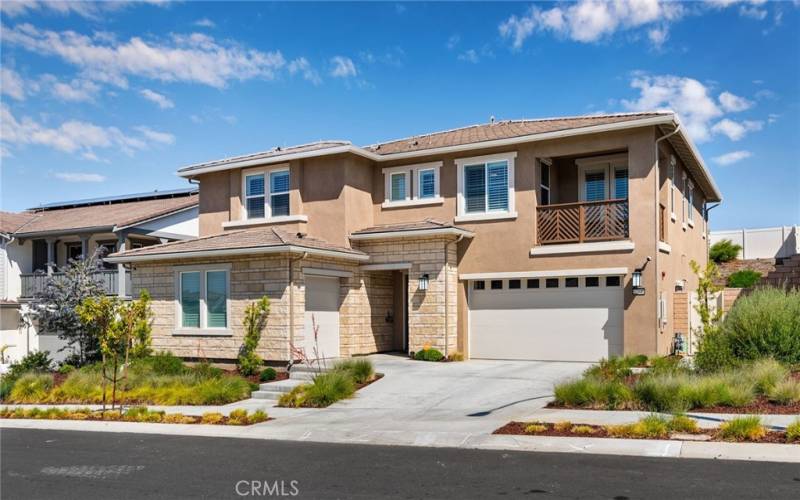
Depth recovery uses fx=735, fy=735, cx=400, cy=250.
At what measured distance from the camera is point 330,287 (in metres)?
20.3

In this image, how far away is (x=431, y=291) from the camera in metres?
20.1

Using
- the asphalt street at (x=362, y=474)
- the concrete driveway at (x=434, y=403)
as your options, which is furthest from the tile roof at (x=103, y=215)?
the asphalt street at (x=362, y=474)

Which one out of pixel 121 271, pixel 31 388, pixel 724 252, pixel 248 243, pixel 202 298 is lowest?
pixel 31 388

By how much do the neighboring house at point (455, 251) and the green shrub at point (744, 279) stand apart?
793 cm

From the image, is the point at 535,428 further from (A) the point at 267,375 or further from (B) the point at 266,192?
(B) the point at 266,192

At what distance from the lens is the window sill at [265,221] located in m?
21.8

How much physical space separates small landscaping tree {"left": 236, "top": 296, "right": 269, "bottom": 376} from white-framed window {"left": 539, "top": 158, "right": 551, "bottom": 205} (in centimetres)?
805

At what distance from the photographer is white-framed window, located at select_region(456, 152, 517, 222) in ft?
66.1

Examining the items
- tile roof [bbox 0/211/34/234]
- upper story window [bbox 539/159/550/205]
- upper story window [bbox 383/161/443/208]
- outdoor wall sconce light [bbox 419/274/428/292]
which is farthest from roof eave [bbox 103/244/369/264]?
tile roof [bbox 0/211/34/234]

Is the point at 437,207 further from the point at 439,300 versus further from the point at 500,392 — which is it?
the point at 500,392

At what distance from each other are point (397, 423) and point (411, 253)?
8.45 m

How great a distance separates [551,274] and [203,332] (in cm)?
938

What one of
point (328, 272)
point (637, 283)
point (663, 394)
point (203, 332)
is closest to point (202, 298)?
point (203, 332)

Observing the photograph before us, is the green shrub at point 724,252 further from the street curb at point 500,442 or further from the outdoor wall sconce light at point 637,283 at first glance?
the street curb at point 500,442
